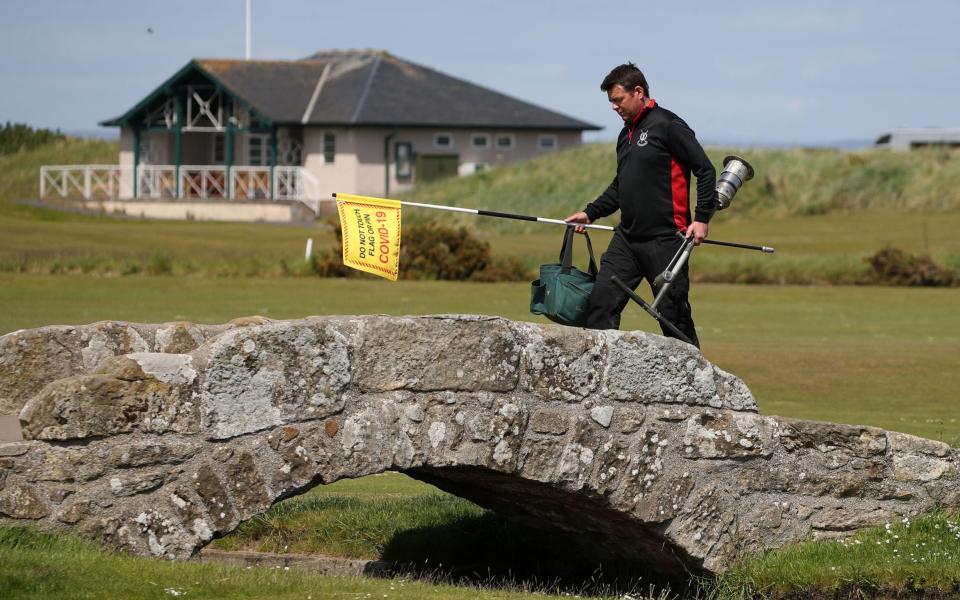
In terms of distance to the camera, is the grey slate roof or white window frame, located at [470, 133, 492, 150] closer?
the grey slate roof

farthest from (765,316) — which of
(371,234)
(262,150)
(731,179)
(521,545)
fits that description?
(262,150)

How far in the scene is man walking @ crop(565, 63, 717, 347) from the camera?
9.34 m

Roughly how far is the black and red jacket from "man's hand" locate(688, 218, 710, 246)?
0.21 ft

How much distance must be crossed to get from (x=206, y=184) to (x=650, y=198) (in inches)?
2161

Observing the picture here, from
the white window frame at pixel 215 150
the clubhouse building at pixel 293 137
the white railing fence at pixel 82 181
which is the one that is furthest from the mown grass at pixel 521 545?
the white window frame at pixel 215 150

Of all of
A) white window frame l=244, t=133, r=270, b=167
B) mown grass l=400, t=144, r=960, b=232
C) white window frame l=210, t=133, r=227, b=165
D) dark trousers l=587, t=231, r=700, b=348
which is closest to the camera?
dark trousers l=587, t=231, r=700, b=348

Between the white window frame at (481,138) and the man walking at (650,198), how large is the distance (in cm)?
5979

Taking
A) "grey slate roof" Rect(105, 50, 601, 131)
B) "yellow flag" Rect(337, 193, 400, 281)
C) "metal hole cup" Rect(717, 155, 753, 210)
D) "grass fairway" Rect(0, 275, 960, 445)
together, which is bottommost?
"grass fairway" Rect(0, 275, 960, 445)

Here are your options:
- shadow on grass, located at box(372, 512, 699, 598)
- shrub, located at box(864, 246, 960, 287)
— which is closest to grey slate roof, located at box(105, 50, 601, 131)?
shrub, located at box(864, 246, 960, 287)

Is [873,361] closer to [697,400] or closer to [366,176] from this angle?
[697,400]

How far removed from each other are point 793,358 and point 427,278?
588 inches

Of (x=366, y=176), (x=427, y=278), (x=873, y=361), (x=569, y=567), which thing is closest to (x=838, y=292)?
(x=427, y=278)

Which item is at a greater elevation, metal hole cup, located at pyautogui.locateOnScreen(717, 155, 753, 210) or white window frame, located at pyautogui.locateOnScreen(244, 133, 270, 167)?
white window frame, located at pyautogui.locateOnScreen(244, 133, 270, 167)

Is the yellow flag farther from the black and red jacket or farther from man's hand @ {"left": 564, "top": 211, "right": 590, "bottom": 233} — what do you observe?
the black and red jacket
